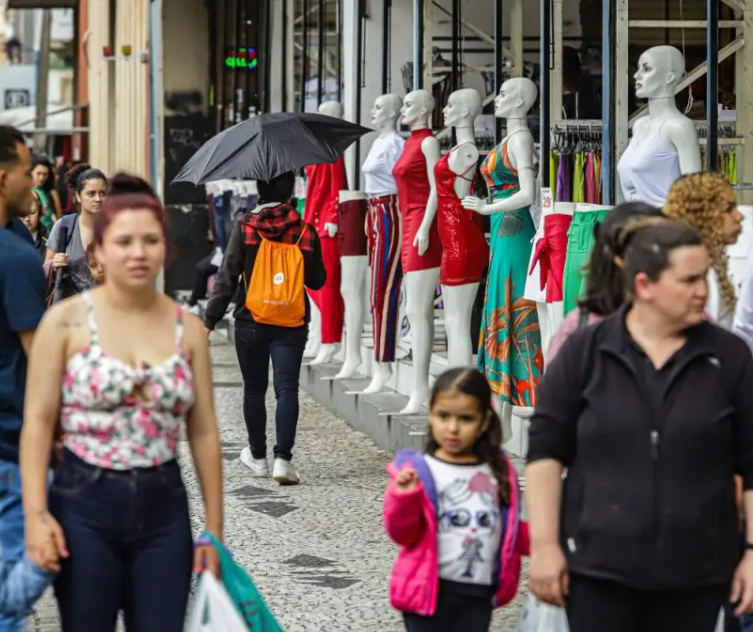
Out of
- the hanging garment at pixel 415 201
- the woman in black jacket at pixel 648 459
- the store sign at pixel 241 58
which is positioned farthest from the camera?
the store sign at pixel 241 58

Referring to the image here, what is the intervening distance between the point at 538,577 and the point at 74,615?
105 cm

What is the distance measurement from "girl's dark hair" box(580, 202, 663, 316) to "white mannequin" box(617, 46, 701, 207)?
355cm

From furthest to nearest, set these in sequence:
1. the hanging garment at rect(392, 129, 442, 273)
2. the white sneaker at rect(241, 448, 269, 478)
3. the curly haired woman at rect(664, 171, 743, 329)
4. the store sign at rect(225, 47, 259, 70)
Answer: the store sign at rect(225, 47, 259, 70), the hanging garment at rect(392, 129, 442, 273), the white sneaker at rect(241, 448, 269, 478), the curly haired woman at rect(664, 171, 743, 329)

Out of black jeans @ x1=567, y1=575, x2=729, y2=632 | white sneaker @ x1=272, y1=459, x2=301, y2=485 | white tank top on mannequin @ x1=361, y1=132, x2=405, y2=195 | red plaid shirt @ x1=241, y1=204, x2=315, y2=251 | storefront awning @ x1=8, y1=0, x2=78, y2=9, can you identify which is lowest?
white sneaker @ x1=272, y1=459, x2=301, y2=485

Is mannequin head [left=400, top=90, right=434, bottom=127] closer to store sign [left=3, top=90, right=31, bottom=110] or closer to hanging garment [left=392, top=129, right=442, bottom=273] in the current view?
hanging garment [left=392, top=129, right=442, bottom=273]

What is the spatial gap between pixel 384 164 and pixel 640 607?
25.7 feet

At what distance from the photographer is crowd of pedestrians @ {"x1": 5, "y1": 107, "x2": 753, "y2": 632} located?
140 inches

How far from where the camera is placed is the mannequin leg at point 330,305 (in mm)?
12734

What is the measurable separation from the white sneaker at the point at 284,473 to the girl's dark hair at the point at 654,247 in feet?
18.6

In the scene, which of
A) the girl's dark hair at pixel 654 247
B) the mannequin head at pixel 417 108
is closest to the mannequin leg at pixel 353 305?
the mannequin head at pixel 417 108

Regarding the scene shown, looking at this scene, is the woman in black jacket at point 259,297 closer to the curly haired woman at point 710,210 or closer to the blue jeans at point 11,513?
the blue jeans at point 11,513

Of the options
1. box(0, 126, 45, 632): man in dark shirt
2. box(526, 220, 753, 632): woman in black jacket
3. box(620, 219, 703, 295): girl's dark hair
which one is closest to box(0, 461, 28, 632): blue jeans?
box(0, 126, 45, 632): man in dark shirt

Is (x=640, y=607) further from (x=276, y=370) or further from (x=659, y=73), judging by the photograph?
(x=276, y=370)

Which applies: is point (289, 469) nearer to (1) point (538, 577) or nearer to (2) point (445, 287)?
(2) point (445, 287)
